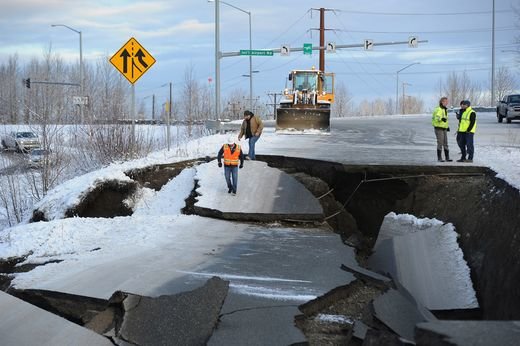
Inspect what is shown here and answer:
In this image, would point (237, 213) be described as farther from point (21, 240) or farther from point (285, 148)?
point (285, 148)

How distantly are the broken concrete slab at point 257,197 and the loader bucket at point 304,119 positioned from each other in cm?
1296

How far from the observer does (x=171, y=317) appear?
5742 mm

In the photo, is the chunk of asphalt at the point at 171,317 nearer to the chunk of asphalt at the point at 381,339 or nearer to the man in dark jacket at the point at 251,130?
the chunk of asphalt at the point at 381,339

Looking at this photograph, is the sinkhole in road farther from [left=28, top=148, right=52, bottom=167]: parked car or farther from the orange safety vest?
[left=28, top=148, right=52, bottom=167]: parked car

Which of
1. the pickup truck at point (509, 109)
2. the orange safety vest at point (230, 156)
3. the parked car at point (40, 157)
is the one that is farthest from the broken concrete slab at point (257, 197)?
the pickup truck at point (509, 109)

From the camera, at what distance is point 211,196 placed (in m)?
13.3

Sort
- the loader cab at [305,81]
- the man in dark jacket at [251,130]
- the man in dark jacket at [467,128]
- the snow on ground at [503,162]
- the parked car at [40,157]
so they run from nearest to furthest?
the snow on ground at [503,162] → the man in dark jacket at [467,128] → the man in dark jacket at [251,130] → the parked car at [40,157] → the loader cab at [305,81]

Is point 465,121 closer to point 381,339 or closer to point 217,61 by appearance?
point 381,339

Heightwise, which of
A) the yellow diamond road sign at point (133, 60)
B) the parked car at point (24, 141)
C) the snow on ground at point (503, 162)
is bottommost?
the snow on ground at point (503, 162)

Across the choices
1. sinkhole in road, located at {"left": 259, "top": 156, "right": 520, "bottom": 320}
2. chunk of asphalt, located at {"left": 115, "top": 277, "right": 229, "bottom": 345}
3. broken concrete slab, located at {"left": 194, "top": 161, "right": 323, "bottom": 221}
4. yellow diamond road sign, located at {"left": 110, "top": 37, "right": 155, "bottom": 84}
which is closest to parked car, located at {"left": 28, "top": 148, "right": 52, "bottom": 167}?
yellow diamond road sign, located at {"left": 110, "top": 37, "right": 155, "bottom": 84}

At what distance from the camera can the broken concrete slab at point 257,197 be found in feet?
39.5

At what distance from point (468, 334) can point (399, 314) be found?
2.07 m

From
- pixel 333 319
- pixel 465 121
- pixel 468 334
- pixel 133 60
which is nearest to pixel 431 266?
pixel 333 319

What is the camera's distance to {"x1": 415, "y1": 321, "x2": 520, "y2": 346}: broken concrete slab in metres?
3.82
